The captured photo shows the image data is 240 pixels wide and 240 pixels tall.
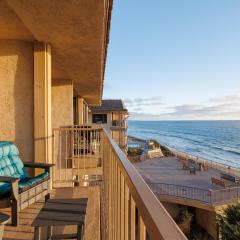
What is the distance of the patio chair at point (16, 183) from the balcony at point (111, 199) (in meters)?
0.30

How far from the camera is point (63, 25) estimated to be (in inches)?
140

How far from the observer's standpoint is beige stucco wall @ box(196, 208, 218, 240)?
14.7 meters

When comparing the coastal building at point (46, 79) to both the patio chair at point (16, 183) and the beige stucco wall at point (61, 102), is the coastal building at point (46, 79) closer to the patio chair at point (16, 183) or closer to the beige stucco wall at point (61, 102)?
the patio chair at point (16, 183)

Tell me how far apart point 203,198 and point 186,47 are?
57.8 feet

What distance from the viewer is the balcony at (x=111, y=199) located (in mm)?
744

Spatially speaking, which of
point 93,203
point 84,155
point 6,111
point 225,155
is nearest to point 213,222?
point 84,155

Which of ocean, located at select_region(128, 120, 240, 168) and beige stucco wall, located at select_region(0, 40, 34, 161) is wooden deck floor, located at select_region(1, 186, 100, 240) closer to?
beige stucco wall, located at select_region(0, 40, 34, 161)

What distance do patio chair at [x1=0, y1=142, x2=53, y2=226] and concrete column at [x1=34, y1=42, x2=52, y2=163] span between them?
0.34 meters

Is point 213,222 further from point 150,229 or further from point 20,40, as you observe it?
point 150,229

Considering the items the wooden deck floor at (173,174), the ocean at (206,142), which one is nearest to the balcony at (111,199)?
the wooden deck floor at (173,174)

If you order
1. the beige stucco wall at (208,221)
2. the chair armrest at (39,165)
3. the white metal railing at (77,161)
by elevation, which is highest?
the chair armrest at (39,165)

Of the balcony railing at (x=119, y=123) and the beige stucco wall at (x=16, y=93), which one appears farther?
the balcony railing at (x=119, y=123)

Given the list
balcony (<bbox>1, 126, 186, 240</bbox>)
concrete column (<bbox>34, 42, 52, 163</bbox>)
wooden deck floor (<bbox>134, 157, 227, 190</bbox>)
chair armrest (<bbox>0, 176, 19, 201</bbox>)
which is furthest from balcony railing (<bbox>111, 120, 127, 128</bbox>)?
chair armrest (<bbox>0, 176, 19, 201</bbox>)

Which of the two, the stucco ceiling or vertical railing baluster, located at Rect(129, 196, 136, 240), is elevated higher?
the stucco ceiling
